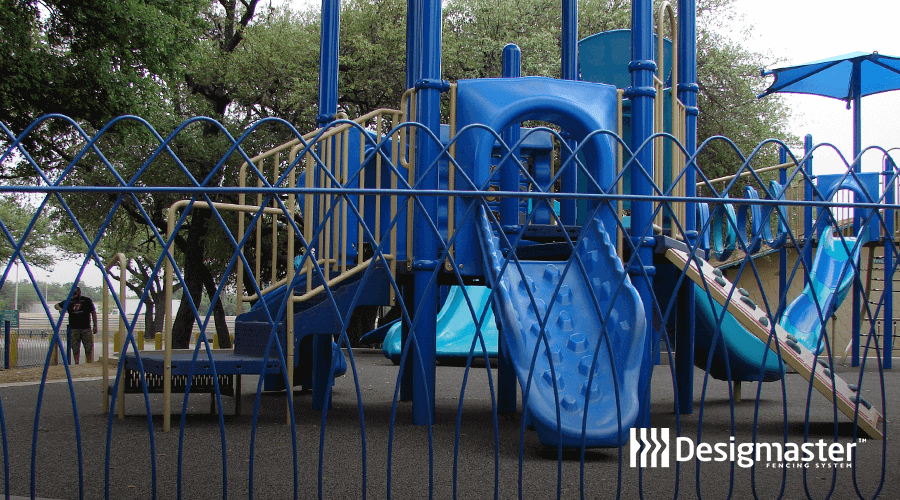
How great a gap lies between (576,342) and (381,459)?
157cm

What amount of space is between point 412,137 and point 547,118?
1244 millimetres

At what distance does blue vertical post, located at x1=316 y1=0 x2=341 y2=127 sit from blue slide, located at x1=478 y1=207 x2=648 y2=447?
3107mm

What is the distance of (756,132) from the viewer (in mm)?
18984

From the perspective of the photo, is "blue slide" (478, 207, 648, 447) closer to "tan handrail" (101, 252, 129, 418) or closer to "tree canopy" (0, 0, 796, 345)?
"tan handrail" (101, 252, 129, 418)

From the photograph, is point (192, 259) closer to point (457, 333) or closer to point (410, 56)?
point (457, 333)

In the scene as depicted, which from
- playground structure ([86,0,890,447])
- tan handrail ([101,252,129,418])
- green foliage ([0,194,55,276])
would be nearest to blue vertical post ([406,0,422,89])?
playground structure ([86,0,890,447])

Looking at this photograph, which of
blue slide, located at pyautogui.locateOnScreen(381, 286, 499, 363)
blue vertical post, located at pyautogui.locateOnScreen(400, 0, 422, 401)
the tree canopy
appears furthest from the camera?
the tree canopy

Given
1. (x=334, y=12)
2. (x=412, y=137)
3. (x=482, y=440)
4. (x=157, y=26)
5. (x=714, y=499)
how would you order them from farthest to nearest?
1. (x=157, y=26)
2. (x=334, y=12)
3. (x=412, y=137)
4. (x=482, y=440)
5. (x=714, y=499)

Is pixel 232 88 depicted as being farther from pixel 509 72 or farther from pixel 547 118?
pixel 547 118

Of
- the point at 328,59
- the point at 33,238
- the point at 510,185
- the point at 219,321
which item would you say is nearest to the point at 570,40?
the point at 510,185

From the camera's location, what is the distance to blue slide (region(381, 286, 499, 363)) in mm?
12359

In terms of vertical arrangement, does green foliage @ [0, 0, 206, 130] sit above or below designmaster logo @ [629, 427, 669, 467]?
above

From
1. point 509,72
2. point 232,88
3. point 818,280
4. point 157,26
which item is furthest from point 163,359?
point 232,88

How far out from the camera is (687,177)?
6930 millimetres
